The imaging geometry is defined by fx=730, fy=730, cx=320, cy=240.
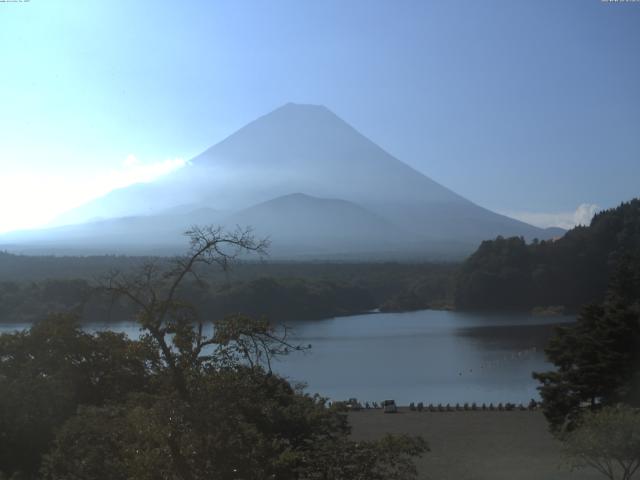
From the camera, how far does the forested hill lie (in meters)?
30.8

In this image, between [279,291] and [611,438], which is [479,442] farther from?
[279,291]

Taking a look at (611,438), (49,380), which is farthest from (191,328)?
(611,438)

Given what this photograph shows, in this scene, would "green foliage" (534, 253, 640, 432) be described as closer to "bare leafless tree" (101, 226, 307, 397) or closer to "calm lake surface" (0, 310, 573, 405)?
"calm lake surface" (0, 310, 573, 405)

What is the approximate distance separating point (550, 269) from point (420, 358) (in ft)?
47.9

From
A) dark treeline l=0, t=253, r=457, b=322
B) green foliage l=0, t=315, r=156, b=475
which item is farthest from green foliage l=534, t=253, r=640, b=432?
dark treeline l=0, t=253, r=457, b=322

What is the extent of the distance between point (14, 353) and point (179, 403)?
13.2 ft

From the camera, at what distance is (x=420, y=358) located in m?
18.3

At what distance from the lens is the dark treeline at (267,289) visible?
20430 mm

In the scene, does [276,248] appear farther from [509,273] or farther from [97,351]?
[97,351]

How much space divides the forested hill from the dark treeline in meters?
2.45

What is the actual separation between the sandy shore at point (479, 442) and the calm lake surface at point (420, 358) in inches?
67.3

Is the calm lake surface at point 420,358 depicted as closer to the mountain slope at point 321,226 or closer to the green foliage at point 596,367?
the green foliage at point 596,367

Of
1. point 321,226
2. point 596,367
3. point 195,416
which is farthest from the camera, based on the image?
point 321,226

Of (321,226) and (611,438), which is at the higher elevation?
(321,226)
